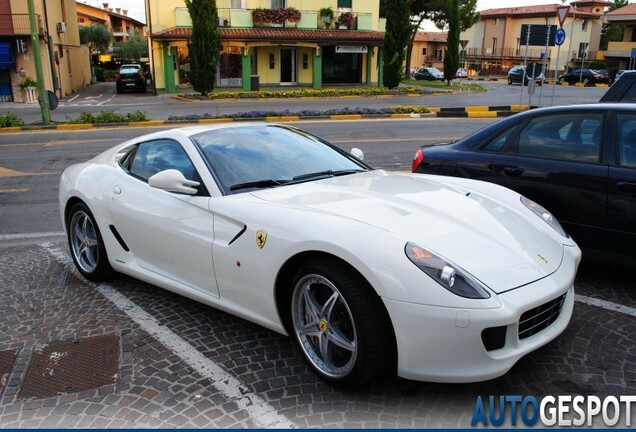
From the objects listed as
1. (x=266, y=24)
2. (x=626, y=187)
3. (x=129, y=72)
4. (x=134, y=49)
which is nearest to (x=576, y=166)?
(x=626, y=187)

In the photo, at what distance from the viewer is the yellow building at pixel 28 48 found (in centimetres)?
2772

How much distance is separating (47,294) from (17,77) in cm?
2883

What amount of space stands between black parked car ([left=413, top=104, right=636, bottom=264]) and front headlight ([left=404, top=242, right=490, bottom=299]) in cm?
205

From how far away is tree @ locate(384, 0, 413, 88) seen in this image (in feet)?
105

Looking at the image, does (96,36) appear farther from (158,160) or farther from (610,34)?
(158,160)

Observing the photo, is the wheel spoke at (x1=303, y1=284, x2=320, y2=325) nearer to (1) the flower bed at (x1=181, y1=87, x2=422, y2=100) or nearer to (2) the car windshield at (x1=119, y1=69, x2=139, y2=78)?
(1) the flower bed at (x1=181, y1=87, x2=422, y2=100)

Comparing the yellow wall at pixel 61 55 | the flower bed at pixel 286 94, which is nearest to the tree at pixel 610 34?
the flower bed at pixel 286 94

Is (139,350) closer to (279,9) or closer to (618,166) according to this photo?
(618,166)

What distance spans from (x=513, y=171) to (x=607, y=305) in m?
1.32

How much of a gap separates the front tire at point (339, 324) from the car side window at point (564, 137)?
8.54 ft

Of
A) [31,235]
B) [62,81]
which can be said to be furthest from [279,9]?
[31,235]

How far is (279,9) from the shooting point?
1350 inches

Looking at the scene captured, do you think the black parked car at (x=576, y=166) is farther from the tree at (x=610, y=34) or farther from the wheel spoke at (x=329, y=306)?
the tree at (x=610, y=34)

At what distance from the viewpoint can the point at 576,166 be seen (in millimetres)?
4469
